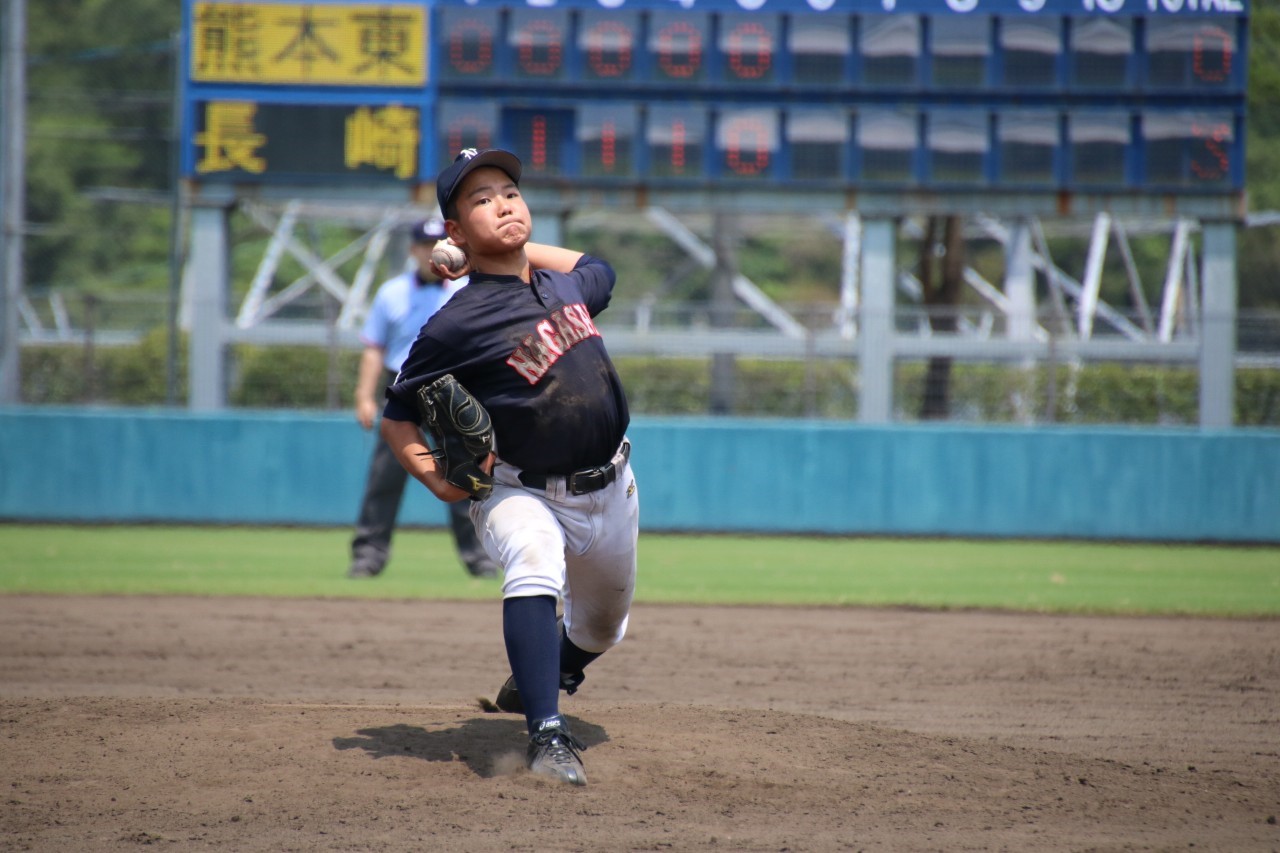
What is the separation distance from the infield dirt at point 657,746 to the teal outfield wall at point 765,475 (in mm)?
5462

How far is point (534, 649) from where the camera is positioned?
382cm

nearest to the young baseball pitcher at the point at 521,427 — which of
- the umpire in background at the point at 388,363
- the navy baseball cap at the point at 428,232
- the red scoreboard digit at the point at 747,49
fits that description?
the navy baseball cap at the point at 428,232

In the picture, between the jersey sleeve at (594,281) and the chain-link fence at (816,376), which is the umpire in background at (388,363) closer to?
the jersey sleeve at (594,281)

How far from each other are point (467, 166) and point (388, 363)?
15.0 ft

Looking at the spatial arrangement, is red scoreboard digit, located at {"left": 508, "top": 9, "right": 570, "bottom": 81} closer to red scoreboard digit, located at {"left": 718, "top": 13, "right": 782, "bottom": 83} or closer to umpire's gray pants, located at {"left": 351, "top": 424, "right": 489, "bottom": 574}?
red scoreboard digit, located at {"left": 718, "top": 13, "right": 782, "bottom": 83}

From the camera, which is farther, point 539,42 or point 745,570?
point 539,42

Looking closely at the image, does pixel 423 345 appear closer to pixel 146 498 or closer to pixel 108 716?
pixel 108 716

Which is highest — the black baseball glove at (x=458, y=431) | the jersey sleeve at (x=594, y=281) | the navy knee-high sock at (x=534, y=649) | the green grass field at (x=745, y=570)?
the jersey sleeve at (x=594, y=281)

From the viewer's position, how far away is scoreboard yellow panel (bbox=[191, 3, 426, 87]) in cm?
1322

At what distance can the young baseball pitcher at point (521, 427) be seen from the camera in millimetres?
3809

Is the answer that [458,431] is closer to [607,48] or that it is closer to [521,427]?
[521,427]

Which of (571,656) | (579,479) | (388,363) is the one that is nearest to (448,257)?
(579,479)

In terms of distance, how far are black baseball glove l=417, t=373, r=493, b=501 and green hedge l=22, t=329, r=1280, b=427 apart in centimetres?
942

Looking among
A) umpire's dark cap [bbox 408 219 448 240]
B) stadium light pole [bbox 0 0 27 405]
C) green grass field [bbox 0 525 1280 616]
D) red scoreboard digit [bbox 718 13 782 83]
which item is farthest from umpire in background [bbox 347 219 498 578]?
stadium light pole [bbox 0 0 27 405]
